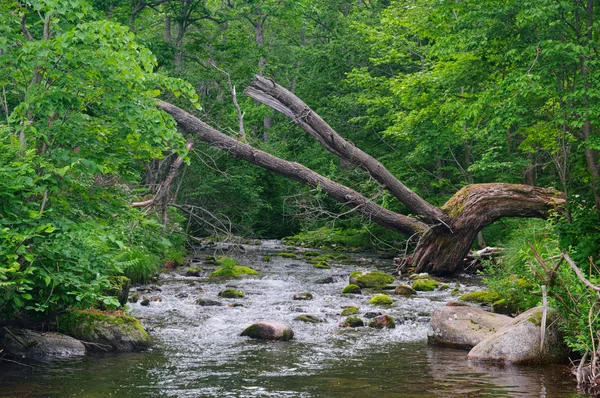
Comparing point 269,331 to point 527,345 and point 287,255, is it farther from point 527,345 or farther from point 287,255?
point 287,255

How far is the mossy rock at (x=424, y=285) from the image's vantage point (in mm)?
16047

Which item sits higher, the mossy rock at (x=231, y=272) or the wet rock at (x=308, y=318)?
the wet rock at (x=308, y=318)

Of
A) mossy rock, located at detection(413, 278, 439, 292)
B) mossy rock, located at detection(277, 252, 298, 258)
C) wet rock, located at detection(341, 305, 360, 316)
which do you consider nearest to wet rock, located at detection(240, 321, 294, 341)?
A: wet rock, located at detection(341, 305, 360, 316)

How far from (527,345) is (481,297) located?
5096 mm

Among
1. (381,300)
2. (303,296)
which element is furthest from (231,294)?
(381,300)

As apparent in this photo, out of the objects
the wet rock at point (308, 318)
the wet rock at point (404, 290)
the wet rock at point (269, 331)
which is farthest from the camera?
the wet rock at point (404, 290)

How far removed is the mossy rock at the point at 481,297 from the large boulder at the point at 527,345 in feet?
14.6

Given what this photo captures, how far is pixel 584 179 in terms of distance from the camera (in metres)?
10.7

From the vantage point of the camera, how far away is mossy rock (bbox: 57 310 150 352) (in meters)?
9.66

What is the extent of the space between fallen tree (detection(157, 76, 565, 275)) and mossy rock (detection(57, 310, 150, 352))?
8.54 metres

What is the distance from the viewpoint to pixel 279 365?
908cm

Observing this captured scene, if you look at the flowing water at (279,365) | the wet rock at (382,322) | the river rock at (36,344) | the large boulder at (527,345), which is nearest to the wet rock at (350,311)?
the flowing water at (279,365)

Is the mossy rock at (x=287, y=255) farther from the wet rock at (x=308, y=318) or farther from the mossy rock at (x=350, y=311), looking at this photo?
the wet rock at (x=308, y=318)

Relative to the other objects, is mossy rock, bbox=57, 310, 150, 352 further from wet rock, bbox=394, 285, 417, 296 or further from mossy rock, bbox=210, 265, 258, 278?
mossy rock, bbox=210, 265, 258, 278
